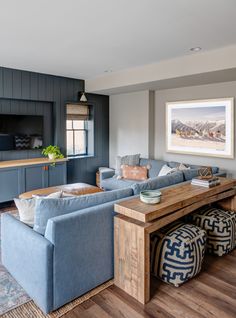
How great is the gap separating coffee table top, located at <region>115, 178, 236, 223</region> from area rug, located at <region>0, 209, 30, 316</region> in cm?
111

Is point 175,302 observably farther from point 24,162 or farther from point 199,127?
point 24,162

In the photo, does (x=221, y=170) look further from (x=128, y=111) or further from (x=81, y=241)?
(x=81, y=241)

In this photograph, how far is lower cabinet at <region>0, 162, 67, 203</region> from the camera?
4668mm

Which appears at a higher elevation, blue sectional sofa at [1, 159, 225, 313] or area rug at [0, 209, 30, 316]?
blue sectional sofa at [1, 159, 225, 313]

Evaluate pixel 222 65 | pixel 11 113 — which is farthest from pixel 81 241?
pixel 11 113

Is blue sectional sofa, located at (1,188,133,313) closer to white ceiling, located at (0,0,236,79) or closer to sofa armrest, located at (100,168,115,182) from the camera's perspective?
white ceiling, located at (0,0,236,79)

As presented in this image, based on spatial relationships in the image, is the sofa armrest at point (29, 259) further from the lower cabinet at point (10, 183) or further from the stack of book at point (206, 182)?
the lower cabinet at point (10, 183)

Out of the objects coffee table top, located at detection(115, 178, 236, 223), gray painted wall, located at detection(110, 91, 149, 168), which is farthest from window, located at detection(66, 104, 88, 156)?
coffee table top, located at detection(115, 178, 236, 223)

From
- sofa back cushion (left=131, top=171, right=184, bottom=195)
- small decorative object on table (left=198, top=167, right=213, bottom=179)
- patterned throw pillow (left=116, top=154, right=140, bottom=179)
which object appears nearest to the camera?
sofa back cushion (left=131, top=171, right=184, bottom=195)

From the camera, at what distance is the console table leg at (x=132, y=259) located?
2180 mm

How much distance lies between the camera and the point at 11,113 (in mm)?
5078

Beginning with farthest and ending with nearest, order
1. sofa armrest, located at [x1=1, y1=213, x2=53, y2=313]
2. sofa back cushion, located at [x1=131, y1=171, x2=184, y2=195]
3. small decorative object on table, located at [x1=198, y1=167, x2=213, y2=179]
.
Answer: small decorative object on table, located at [x1=198, y1=167, x2=213, y2=179]
sofa back cushion, located at [x1=131, y1=171, x2=184, y2=195]
sofa armrest, located at [x1=1, y1=213, x2=53, y2=313]

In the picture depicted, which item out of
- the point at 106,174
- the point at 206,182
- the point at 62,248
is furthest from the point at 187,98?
the point at 62,248

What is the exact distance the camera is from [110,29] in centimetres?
298
